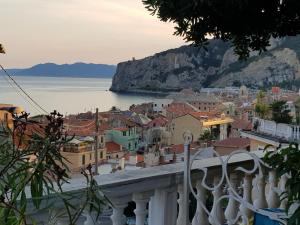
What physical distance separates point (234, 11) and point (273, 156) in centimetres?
54

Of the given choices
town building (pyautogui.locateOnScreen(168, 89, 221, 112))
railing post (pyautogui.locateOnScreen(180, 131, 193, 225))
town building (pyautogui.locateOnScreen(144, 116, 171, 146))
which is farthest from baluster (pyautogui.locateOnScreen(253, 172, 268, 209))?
town building (pyautogui.locateOnScreen(168, 89, 221, 112))

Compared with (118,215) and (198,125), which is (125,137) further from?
(118,215)

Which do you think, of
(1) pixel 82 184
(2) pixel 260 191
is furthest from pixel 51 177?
(2) pixel 260 191

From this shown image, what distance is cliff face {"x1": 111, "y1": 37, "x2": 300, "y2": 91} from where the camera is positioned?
4250 inches

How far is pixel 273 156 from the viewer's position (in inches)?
72.2

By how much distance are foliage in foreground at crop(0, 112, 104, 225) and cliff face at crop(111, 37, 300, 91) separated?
312ft

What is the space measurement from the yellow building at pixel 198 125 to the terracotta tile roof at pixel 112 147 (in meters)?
6.53

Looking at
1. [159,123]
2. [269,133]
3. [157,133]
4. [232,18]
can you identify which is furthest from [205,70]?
[232,18]

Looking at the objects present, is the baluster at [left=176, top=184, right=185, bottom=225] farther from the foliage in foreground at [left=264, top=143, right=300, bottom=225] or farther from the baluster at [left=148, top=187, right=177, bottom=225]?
the foliage in foreground at [left=264, top=143, right=300, bottom=225]

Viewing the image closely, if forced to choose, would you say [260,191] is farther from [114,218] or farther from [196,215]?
[114,218]

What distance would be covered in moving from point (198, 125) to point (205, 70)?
7471 cm

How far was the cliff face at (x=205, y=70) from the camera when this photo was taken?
354ft

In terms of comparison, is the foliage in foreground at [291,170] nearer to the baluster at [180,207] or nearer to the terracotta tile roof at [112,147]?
the baluster at [180,207]

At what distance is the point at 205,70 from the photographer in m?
127
